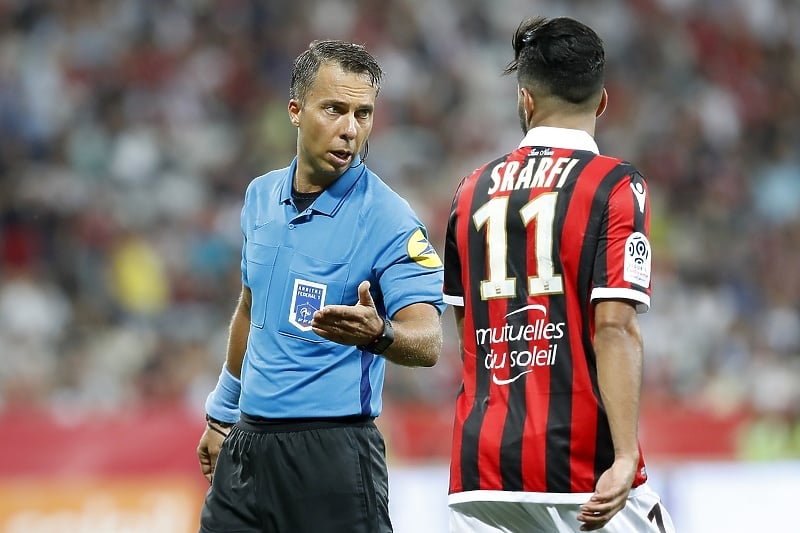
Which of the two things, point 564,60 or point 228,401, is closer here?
point 564,60

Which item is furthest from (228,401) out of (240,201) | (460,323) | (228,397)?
(240,201)

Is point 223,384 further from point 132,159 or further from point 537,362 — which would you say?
point 132,159

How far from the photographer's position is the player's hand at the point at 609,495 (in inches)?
136

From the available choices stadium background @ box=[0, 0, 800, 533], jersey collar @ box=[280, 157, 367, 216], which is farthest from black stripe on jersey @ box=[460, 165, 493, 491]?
stadium background @ box=[0, 0, 800, 533]

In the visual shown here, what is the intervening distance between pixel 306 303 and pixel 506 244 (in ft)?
2.76

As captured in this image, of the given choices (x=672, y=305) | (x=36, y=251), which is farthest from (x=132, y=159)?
(x=672, y=305)

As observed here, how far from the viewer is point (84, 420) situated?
939cm

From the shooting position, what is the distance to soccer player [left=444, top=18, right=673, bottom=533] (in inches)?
142

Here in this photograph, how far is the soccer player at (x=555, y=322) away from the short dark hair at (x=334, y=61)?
0.72 m

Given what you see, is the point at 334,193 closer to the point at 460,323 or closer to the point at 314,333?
the point at 314,333

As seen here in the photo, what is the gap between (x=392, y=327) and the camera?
3.95 meters

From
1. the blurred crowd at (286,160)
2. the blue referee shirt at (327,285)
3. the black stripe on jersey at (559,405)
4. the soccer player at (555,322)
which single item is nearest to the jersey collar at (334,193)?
the blue referee shirt at (327,285)

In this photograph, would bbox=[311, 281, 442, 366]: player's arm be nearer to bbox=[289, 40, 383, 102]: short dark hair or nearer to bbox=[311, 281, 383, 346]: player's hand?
bbox=[311, 281, 383, 346]: player's hand

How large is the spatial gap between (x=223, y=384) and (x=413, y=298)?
3.02ft
